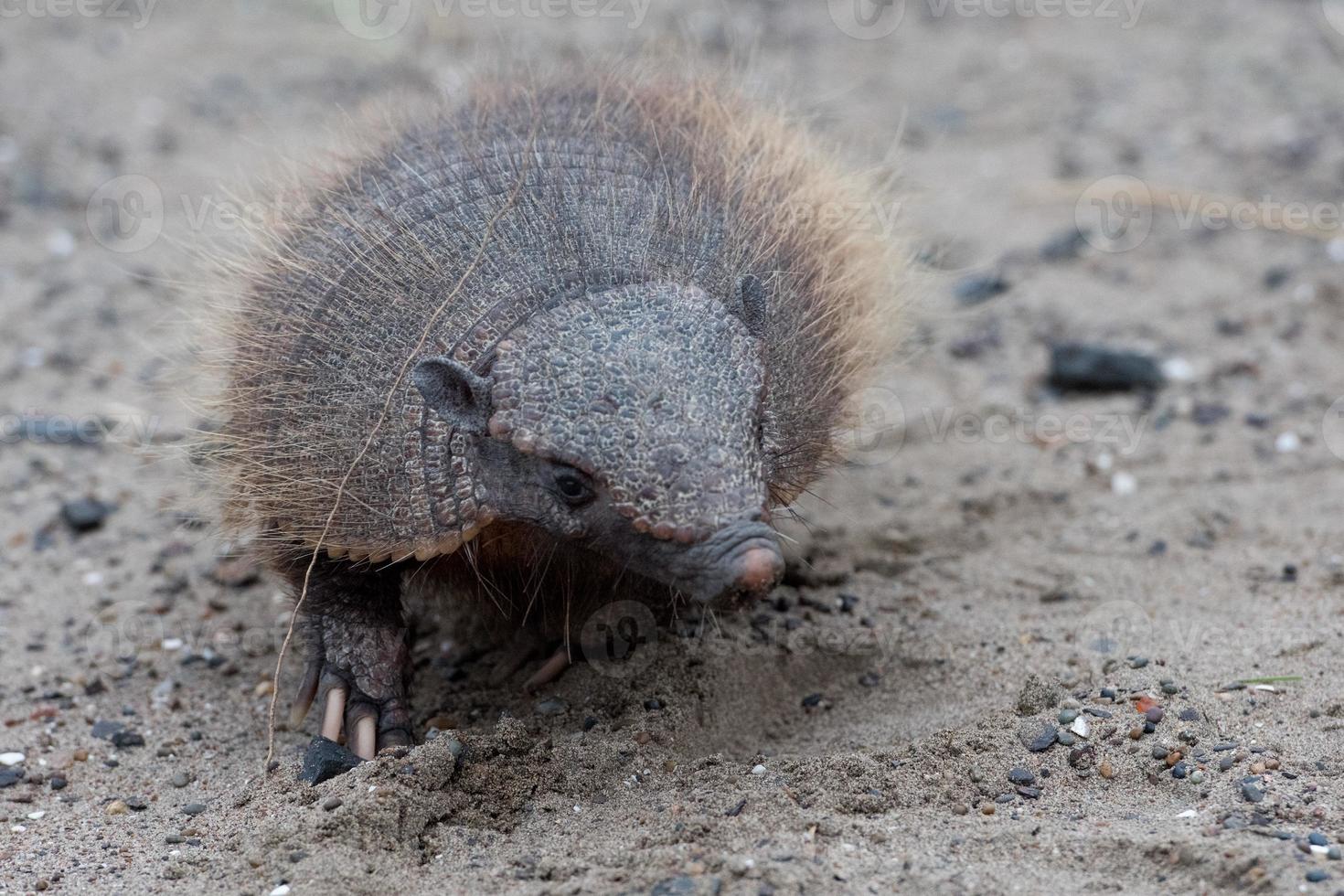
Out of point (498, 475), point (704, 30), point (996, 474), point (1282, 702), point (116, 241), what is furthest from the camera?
point (704, 30)

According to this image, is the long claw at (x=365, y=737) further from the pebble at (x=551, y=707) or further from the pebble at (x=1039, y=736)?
the pebble at (x=1039, y=736)

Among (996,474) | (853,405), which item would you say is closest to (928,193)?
(996,474)

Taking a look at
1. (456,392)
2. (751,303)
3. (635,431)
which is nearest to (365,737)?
(456,392)

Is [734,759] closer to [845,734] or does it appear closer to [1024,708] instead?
[845,734]

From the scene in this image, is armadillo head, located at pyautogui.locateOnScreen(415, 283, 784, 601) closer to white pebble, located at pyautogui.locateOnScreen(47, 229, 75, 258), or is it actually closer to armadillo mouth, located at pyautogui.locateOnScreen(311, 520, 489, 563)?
armadillo mouth, located at pyautogui.locateOnScreen(311, 520, 489, 563)

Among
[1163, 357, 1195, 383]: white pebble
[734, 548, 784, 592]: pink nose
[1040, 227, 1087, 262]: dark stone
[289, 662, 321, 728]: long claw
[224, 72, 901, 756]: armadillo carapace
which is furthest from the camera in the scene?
[1040, 227, 1087, 262]: dark stone

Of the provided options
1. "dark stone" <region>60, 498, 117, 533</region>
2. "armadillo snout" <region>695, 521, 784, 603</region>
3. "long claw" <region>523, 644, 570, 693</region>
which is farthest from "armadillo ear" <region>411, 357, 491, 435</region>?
"dark stone" <region>60, 498, 117, 533</region>

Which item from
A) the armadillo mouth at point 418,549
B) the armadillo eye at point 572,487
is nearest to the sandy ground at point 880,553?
the armadillo mouth at point 418,549
